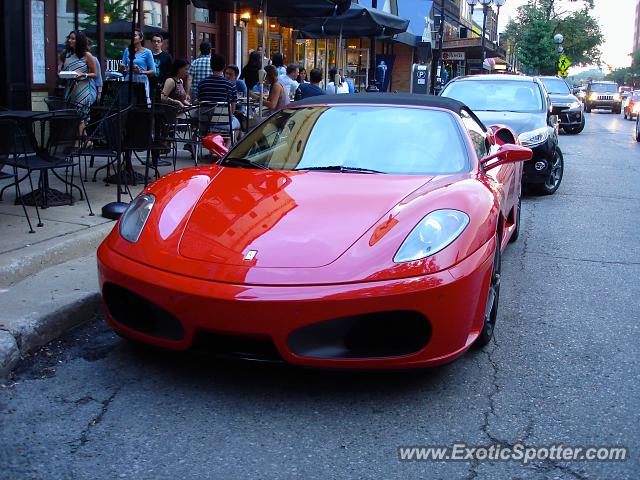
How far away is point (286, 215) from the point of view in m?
3.60

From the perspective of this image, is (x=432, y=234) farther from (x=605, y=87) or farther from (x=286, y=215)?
(x=605, y=87)

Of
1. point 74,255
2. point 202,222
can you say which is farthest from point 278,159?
point 74,255

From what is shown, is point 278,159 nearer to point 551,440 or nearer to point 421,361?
point 421,361

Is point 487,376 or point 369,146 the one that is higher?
point 369,146

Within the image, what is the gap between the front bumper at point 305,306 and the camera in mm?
3115

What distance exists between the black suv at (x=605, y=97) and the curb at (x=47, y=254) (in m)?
47.4

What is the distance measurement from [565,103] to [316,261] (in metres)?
20.0

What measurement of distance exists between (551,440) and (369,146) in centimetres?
209

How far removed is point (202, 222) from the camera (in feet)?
11.9

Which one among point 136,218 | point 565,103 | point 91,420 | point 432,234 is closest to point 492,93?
point 432,234

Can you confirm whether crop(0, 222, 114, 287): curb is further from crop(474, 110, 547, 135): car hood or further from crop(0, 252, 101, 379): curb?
crop(474, 110, 547, 135): car hood

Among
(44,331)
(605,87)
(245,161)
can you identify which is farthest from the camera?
(605,87)

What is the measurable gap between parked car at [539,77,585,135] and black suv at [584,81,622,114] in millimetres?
26511

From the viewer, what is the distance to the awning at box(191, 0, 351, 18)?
30.6 feet
